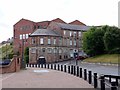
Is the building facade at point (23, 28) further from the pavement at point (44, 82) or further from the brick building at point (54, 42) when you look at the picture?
the pavement at point (44, 82)

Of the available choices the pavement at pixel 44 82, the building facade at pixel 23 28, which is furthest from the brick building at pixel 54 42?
the pavement at pixel 44 82

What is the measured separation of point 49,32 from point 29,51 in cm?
819

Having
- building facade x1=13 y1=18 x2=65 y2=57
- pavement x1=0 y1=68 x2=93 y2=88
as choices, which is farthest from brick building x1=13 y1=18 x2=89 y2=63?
pavement x1=0 y1=68 x2=93 y2=88

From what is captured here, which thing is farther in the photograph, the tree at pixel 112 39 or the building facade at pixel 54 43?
the building facade at pixel 54 43

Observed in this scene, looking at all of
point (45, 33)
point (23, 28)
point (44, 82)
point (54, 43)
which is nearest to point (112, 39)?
point (54, 43)

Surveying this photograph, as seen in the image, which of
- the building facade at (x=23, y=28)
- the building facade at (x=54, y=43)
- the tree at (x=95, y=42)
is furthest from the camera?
the building facade at (x=23, y=28)

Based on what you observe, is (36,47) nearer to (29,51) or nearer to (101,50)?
(29,51)

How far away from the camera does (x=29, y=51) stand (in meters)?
88.2

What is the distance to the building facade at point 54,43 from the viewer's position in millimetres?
86188

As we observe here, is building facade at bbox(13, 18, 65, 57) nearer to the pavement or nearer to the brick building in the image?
the brick building

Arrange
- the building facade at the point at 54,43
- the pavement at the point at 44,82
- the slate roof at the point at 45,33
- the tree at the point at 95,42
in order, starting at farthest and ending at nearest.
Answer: the slate roof at the point at 45,33
the building facade at the point at 54,43
the tree at the point at 95,42
the pavement at the point at 44,82

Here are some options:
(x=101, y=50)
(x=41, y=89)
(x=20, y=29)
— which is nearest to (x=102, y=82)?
(x=41, y=89)

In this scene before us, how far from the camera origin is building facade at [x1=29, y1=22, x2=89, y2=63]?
283 ft

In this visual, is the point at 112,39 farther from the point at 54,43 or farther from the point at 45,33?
the point at 45,33
